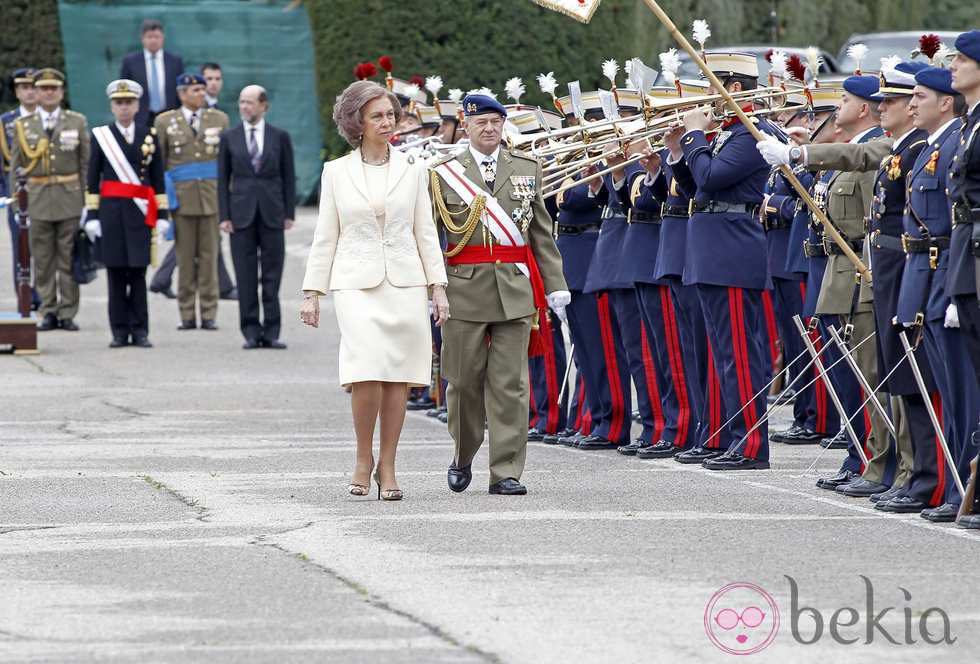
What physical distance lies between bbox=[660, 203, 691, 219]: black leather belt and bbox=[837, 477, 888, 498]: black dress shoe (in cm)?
194

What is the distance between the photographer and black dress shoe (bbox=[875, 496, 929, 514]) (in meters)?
8.87

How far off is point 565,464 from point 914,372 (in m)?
2.45

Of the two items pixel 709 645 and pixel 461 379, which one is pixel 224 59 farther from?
pixel 709 645

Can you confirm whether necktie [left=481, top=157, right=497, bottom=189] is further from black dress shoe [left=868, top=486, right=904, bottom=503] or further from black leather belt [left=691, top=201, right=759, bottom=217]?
black dress shoe [left=868, top=486, right=904, bottom=503]

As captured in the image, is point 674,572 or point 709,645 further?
point 674,572

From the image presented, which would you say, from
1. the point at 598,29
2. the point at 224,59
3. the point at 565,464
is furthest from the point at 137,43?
the point at 565,464

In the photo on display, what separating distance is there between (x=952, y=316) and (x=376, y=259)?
249 centimetres

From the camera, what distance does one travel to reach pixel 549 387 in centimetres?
1223

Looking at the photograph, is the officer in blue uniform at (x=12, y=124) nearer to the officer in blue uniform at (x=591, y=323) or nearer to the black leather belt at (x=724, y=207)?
the officer in blue uniform at (x=591, y=323)

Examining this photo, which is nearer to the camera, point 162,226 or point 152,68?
point 162,226

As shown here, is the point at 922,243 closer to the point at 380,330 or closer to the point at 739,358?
the point at 739,358

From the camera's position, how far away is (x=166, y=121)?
1844cm

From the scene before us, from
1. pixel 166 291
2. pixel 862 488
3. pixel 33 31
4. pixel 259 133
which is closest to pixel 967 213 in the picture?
pixel 862 488

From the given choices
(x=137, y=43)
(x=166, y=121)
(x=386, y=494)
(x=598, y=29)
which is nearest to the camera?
(x=386, y=494)
